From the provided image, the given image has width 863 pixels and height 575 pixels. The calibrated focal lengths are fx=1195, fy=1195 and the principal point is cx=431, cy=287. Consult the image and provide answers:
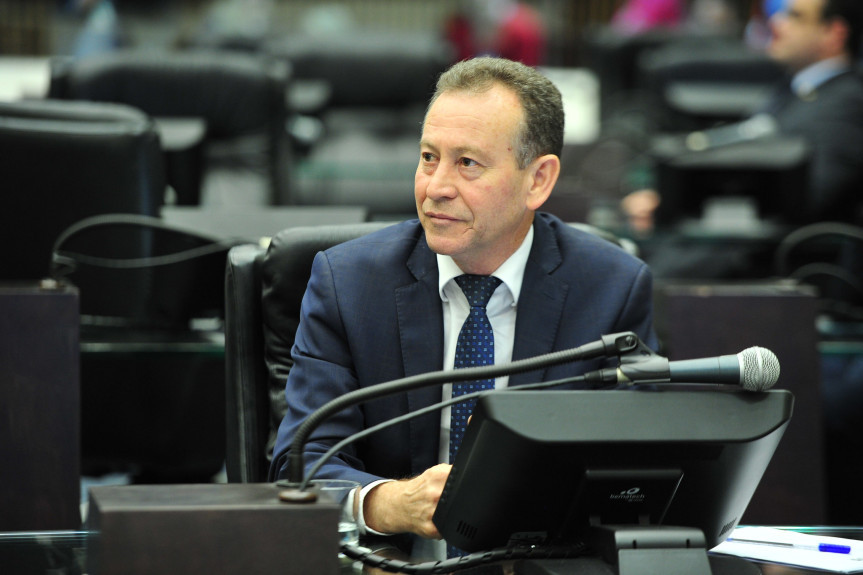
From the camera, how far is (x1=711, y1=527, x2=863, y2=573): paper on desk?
1.38m

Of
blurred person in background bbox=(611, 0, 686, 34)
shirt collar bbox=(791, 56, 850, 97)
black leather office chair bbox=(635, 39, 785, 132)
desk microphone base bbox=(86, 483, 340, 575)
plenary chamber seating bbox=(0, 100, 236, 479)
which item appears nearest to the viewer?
desk microphone base bbox=(86, 483, 340, 575)

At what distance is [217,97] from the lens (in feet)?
13.8

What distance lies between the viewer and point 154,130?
254cm

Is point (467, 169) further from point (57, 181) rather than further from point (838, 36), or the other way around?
point (838, 36)

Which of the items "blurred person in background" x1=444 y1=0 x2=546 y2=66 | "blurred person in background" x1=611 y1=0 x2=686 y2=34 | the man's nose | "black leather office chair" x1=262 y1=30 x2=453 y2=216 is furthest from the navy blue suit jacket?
"blurred person in background" x1=611 y1=0 x2=686 y2=34

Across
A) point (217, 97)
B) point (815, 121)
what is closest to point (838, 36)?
point (815, 121)

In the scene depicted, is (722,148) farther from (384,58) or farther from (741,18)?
(741,18)

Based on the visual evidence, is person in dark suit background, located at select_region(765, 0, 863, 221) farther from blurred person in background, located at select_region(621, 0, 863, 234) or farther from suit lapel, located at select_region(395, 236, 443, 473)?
suit lapel, located at select_region(395, 236, 443, 473)

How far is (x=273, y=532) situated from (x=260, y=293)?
2.66 ft

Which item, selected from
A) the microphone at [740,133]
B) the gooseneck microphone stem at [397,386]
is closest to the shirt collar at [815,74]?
the microphone at [740,133]

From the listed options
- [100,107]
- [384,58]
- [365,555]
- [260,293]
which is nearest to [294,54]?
[384,58]

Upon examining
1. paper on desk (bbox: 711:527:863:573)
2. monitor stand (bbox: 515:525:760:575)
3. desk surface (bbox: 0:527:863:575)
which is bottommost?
paper on desk (bbox: 711:527:863:573)

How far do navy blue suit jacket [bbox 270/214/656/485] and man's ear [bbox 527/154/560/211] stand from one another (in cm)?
7

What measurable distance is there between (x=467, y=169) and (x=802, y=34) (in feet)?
11.2
